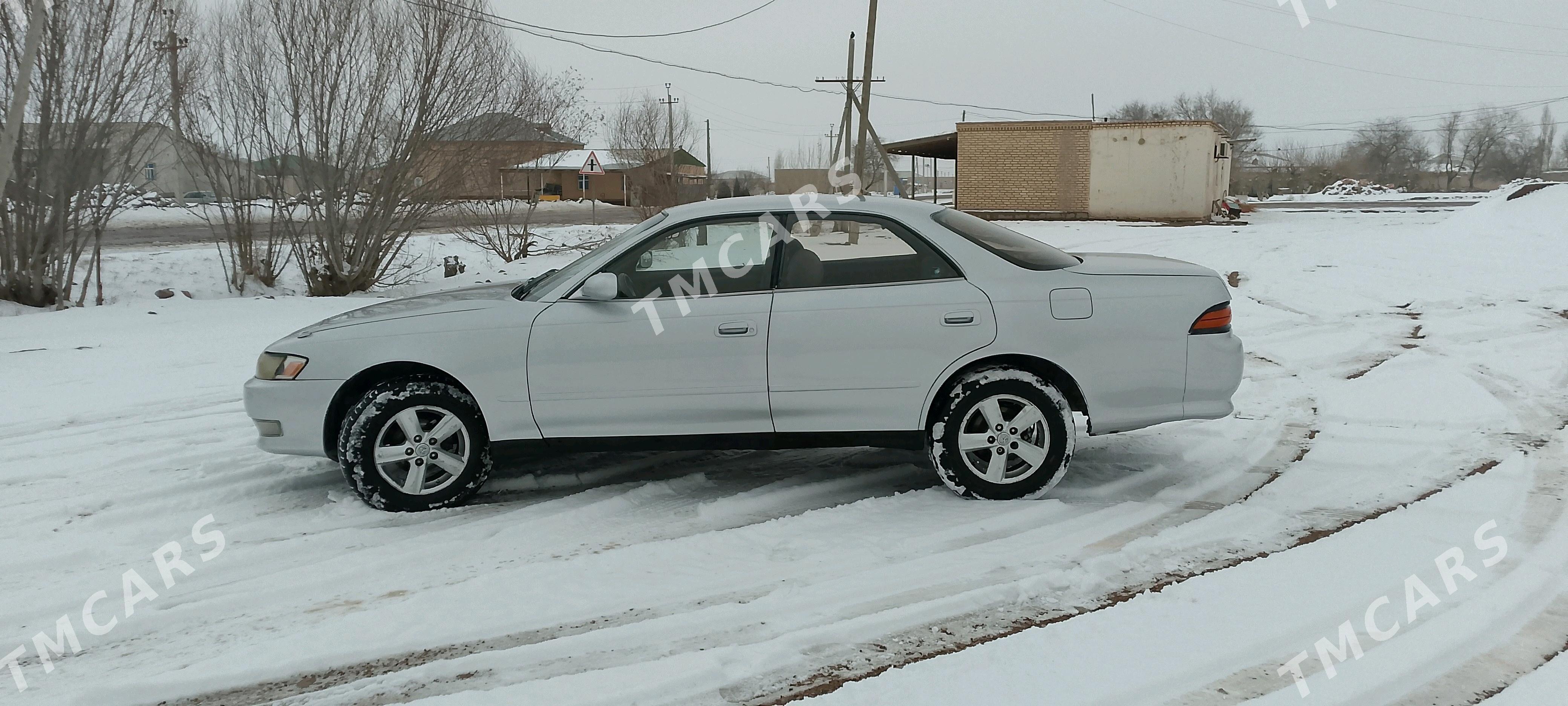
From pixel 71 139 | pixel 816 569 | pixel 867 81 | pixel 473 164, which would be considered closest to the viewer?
pixel 816 569

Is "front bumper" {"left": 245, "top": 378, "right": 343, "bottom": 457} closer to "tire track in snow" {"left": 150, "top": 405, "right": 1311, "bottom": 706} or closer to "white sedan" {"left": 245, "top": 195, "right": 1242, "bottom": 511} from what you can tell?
"white sedan" {"left": 245, "top": 195, "right": 1242, "bottom": 511}

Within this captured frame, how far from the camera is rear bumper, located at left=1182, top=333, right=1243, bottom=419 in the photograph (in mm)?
5027

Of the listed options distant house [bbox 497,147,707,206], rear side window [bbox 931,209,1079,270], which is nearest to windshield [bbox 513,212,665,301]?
rear side window [bbox 931,209,1079,270]

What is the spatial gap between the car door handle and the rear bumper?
1056mm

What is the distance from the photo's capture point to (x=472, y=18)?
1390 centimetres

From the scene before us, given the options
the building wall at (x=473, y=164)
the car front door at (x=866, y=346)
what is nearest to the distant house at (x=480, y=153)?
the building wall at (x=473, y=164)

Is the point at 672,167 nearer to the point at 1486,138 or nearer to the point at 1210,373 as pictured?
the point at 1210,373

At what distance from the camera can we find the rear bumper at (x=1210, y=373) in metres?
5.03

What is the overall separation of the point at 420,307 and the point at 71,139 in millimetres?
9140

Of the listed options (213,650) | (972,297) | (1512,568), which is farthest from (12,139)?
(1512,568)

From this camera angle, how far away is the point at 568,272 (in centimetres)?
529

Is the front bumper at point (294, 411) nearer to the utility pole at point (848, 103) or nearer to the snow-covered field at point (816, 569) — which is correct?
the snow-covered field at point (816, 569)

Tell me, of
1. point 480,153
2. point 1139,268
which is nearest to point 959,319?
point 1139,268

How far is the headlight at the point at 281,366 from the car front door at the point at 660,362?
45.7 inches
